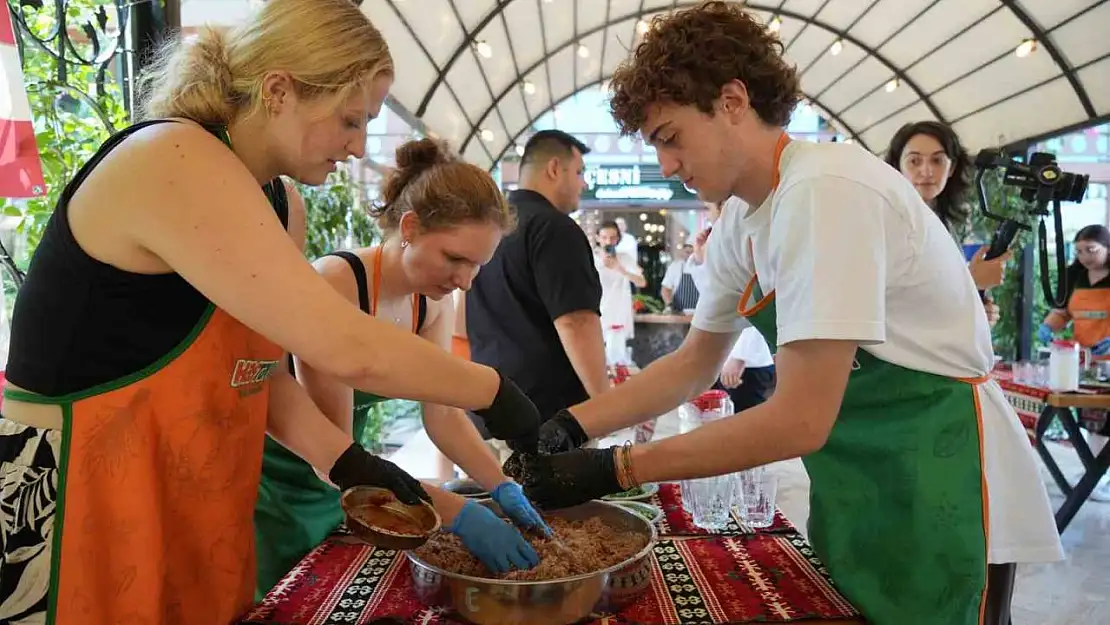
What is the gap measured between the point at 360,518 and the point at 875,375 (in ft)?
2.64

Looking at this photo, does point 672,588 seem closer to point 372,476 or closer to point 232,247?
point 372,476

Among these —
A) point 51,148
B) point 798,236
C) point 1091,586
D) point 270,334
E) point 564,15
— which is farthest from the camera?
point 564,15

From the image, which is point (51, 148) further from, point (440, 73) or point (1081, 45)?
point (1081, 45)

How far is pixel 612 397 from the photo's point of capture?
5.28 feet

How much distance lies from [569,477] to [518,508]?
14cm

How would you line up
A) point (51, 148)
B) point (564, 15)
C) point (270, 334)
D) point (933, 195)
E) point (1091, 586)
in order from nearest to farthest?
point (270, 334) < point (51, 148) < point (933, 195) < point (1091, 586) < point (564, 15)

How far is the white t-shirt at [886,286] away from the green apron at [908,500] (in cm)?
5

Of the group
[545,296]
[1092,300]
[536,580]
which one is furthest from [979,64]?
[536,580]

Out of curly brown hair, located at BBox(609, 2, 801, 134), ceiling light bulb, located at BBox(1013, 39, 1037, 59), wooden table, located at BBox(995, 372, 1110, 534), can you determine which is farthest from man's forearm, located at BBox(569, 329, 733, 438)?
ceiling light bulb, located at BBox(1013, 39, 1037, 59)

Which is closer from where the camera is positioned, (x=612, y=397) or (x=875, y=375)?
(x=875, y=375)

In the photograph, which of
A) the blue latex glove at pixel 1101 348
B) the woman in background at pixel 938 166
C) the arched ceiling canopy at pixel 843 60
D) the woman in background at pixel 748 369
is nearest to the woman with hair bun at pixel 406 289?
the woman in background at pixel 938 166

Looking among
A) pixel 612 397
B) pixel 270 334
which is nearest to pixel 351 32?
pixel 270 334

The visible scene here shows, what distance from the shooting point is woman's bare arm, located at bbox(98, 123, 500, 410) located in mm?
936

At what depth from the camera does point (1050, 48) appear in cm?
655
